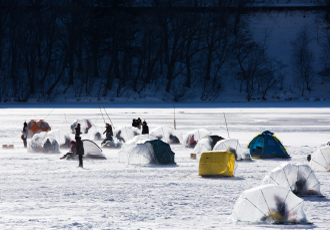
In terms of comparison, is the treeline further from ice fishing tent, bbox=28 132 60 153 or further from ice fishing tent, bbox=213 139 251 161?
ice fishing tent, bbox=213 139 251 161

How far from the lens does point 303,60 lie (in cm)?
7056

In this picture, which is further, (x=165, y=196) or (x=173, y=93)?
A: (x=173, y=93)

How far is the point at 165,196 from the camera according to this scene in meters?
11.1

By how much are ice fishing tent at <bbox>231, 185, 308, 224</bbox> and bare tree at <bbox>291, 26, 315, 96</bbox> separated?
60.9 metres

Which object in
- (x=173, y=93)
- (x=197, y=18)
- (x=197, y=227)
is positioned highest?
(x=197, y=18)

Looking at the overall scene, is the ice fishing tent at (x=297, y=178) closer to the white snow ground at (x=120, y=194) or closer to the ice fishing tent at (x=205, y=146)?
the white snow ground at (x=120, y=194)

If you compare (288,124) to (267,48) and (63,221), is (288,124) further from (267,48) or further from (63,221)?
(267,48)

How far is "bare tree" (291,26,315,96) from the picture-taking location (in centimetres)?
6970

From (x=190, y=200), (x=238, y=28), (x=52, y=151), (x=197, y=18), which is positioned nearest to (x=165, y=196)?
(x=190, y=200)

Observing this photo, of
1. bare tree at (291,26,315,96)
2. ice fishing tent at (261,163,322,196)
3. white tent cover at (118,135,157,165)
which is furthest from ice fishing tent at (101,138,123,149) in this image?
bare tree at (291,26,315,96)

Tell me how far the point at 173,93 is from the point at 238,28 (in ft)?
59.7

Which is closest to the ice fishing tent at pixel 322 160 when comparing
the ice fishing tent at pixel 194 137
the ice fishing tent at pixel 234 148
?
the ice fishing tent at pixel 234 148

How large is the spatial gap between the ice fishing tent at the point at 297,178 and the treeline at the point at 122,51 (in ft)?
164

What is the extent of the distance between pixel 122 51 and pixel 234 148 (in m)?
50.7
